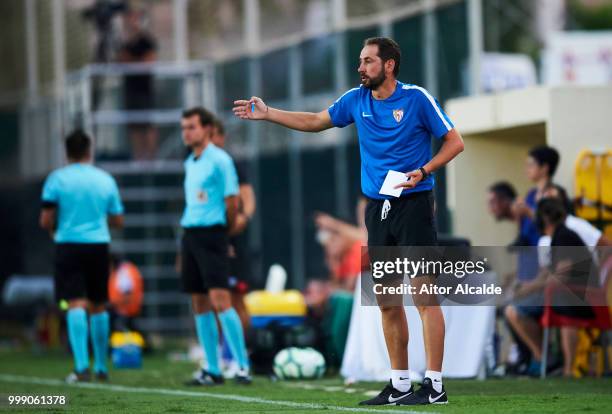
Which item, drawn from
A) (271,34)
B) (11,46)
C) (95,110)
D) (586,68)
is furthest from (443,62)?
(11,46)

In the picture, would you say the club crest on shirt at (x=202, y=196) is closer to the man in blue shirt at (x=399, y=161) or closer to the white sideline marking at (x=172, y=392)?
the white sideline marking at (x=172, y=392)

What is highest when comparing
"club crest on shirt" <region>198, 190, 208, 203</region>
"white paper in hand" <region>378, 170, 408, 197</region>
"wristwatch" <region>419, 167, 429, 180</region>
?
"wristwatch" <region>419, 167, 429, 180</region>

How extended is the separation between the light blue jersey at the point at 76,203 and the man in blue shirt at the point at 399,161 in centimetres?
407

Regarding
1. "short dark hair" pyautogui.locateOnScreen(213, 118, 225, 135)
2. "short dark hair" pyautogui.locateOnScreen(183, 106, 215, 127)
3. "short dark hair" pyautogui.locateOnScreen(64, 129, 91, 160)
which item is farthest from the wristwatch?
"short dark hair" pyautogui.locateOnScreen(64, 129, 91, 160)

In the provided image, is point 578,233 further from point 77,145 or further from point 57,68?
point 57,68

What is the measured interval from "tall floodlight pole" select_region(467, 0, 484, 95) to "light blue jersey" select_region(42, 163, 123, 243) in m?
4.19

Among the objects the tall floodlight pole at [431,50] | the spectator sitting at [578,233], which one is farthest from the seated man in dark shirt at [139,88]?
the spectator sitting at [578,233]

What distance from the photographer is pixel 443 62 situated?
605 inches

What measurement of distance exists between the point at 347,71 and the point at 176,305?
4922 mm

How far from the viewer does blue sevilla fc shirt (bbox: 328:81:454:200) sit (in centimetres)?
883

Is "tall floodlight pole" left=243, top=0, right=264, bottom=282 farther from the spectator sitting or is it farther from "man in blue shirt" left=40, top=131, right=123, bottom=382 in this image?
the spectator sitting

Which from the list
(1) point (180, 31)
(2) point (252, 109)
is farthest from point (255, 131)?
(2) point (252, 109)

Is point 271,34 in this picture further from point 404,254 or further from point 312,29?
point 404,254

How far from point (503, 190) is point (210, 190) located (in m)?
2.98
